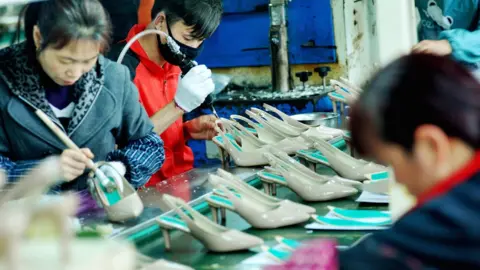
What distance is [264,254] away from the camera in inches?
75.7

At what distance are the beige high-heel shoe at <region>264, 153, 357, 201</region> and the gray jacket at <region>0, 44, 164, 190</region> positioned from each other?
1.99ft

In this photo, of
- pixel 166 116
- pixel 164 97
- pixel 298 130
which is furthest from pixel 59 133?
pixel 164 97

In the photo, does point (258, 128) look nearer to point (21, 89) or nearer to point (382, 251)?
point (21, 89)

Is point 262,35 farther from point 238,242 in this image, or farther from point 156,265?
point 156,265

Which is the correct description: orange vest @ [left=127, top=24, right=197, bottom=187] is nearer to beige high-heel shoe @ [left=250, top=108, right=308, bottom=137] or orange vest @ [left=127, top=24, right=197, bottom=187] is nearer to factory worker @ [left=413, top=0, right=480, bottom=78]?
beige high-heel shoe @ [left=250, top=108, right=308, bottom=137]

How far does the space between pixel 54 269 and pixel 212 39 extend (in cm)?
484

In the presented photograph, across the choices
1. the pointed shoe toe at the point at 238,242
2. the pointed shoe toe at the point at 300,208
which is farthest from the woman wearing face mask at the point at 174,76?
the pointed shoe toe at the point at 238,242

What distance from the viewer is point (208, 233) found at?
6.59 ft

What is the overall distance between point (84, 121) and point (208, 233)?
3.06 feet

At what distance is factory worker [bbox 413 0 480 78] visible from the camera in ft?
11.6

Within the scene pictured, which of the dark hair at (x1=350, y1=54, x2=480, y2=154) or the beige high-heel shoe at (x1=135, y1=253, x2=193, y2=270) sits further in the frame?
the beige high-heel shoe at (x1=135, y1=253, x2=193, y2=270)

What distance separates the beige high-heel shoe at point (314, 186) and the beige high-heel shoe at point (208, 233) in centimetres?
54

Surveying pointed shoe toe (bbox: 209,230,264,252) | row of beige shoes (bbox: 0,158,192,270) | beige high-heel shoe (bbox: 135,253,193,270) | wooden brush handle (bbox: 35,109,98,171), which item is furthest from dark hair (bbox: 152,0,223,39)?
row of beige shoes (bbox: 0,158,192,270)

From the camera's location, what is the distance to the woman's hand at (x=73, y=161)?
2.42 metres
